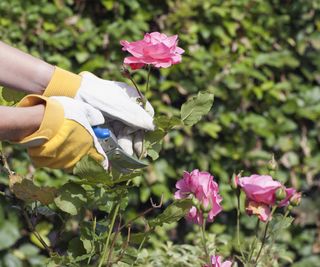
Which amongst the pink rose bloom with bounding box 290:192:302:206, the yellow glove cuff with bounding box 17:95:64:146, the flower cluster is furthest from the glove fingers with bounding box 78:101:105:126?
the pink rose bloom with bounding box 290:192:302:206

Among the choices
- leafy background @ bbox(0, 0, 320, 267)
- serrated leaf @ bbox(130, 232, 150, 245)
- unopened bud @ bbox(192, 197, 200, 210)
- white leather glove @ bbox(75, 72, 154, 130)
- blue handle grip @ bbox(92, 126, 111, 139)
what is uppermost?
white leather glove @ bbox(75, 72, 154, 130)

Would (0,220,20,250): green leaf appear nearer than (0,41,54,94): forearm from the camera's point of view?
No

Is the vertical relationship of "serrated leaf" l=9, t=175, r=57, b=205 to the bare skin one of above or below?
below

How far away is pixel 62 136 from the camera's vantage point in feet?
5.80

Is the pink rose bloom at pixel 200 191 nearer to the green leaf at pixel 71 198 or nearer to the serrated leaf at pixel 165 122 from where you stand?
the serrated leaf at pixel 165 122

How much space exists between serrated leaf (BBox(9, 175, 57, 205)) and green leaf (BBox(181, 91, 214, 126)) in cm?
36

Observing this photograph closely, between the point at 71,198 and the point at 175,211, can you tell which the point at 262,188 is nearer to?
the point at 175,211

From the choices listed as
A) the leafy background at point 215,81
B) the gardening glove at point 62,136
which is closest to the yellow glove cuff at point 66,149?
the gardening glove at point 62,136

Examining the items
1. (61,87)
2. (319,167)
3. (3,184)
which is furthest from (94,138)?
(319,167)

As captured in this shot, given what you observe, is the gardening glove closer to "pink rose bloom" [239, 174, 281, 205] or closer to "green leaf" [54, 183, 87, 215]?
"green leaf" [54, 183, 87, 215]

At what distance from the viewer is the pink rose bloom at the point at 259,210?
2010 mm

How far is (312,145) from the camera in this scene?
13.6ft

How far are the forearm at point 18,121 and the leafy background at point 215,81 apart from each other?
6.03ft

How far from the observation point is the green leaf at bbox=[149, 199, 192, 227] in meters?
1.93
